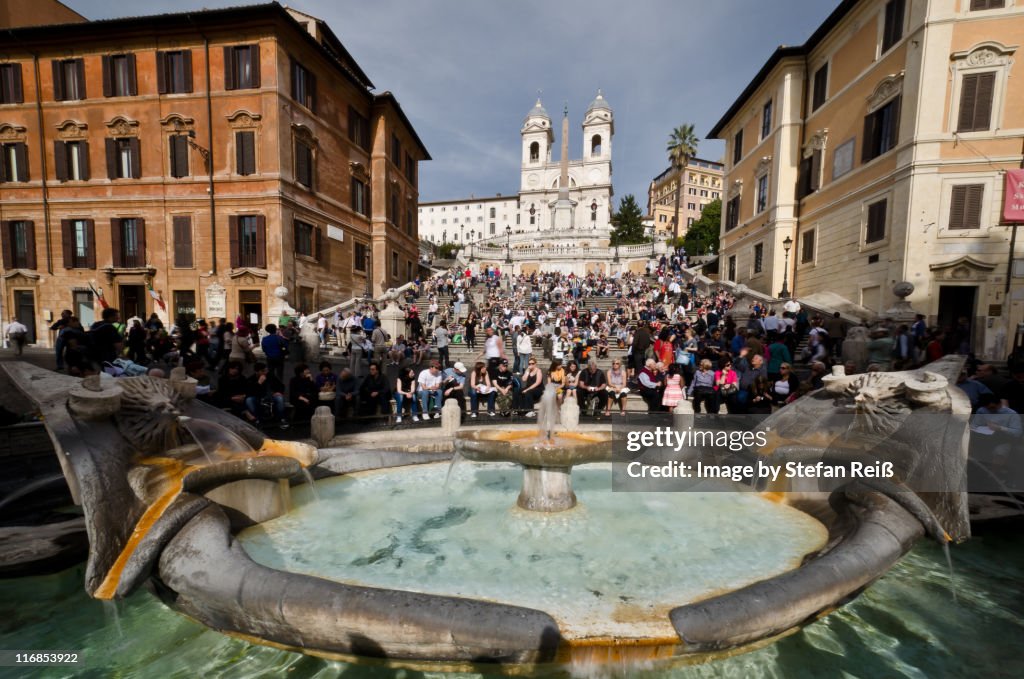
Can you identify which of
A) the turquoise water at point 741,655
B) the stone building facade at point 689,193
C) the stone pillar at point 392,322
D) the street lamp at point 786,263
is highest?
the stone building facade at point 689,193

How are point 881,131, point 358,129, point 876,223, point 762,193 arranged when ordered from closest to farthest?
point 876,223 → point 881,131 → point 762,193 → point 358,129

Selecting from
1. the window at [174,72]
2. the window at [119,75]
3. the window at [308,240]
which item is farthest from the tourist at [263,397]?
the window at [119,75]

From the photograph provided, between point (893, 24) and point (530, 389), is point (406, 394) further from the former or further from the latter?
point (893, 24)

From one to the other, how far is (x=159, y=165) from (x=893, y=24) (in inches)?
1224

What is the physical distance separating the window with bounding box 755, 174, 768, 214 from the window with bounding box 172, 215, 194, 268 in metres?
29.1

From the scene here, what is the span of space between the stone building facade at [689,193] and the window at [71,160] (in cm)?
6957

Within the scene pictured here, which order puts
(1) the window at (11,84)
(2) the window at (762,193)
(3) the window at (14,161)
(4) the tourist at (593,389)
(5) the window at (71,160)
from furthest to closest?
(2) the window at (762,193) → (3) the window at (14,161) → (1) the window at (11,84) → (5) the window at (71,160) → (4) the tourist at (593,389)

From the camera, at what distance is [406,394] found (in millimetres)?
9828

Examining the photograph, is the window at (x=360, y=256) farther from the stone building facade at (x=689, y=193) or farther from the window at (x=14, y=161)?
the stone building facade at (x=689, y=193)

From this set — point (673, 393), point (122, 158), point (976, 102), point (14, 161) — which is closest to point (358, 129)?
point (122, 158)

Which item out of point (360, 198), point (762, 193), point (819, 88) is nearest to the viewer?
point (819, 88)

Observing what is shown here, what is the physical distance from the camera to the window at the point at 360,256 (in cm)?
2711

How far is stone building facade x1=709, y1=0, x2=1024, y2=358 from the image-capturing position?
14508 mm

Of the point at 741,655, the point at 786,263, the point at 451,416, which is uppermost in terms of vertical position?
the point at 786,263
